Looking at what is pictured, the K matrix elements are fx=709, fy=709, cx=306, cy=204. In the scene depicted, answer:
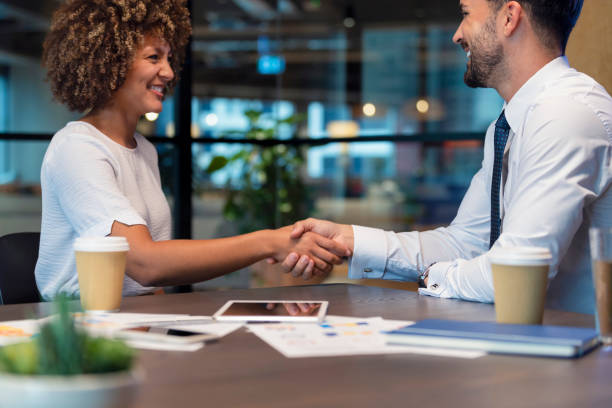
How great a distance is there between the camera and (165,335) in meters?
0.98

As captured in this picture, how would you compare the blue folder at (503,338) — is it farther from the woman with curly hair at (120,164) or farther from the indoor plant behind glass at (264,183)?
the indoor plant behind glass at (264,183)

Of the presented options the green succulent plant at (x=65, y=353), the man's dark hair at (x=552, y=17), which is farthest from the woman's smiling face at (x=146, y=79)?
the green succulent plant at (x=65, y=353)

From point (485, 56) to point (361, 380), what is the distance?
4.23ft

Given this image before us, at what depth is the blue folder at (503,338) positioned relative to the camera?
913mm

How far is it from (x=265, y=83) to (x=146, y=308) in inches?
131

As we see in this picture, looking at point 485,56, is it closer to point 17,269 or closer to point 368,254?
point 368,254

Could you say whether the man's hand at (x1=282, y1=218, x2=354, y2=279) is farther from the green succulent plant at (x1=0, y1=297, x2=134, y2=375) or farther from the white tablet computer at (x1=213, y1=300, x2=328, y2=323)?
the green succulent plant at (x1=0, y1=297, x2=134, y2=375)

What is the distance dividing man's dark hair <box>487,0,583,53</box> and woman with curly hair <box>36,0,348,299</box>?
0.76 meters

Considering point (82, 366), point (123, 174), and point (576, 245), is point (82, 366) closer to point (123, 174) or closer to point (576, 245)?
point (576, 245)

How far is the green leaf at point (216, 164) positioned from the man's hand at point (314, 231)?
7.08 feet

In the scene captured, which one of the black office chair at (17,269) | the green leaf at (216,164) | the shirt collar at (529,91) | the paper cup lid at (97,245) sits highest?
the shirt collar at (529,91)

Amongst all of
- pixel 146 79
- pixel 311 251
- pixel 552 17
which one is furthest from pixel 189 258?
pixel 552 17

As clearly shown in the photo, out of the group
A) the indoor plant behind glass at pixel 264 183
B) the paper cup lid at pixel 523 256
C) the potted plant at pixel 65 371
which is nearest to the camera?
the potted plant at pixel 65 371

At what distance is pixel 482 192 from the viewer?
1.95 metres
